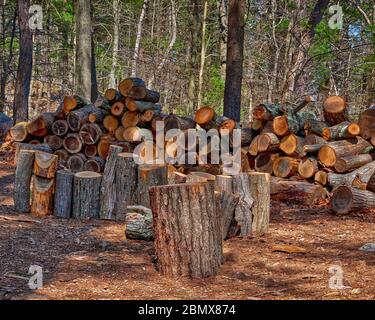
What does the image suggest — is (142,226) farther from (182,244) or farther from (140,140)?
(140,140)

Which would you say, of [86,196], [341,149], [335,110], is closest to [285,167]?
[341,149]

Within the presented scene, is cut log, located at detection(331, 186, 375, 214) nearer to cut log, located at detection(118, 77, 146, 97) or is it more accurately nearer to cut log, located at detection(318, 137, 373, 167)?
cut log, located at detection(318, 137, 373, 167)

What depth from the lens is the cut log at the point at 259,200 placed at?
6.62 metres

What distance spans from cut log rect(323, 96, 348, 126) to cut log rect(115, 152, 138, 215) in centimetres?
415

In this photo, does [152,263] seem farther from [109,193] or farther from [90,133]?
[90,133]

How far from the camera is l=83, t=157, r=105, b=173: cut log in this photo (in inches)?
412

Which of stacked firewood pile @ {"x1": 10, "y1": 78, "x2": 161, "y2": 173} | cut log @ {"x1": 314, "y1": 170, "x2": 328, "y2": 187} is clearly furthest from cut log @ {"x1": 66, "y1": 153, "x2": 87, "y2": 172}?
cut log @ {"x1": 314, "y1": 170, "x2": 328, "y2": 187}

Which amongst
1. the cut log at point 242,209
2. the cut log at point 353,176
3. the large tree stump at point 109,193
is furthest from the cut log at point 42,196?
the cut log at point 353,176

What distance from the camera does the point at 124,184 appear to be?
703cm

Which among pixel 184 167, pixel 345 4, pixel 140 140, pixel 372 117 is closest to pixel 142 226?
pixel 184 167

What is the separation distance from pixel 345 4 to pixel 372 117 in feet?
31.9
